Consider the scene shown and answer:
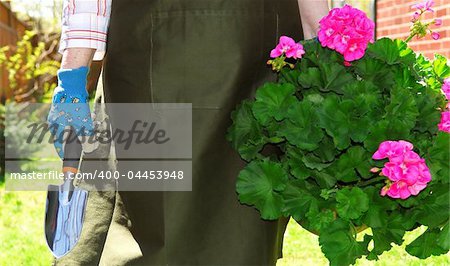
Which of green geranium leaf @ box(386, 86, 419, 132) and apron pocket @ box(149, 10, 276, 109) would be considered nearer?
green geranium leaf @ box(386, 86, 419, 132)

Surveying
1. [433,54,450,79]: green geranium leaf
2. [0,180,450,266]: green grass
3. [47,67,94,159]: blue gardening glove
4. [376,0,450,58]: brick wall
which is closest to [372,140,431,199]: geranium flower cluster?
[433,54,450,79]: green geranium leaf

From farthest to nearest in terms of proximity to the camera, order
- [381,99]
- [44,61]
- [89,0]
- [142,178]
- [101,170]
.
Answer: [44,61] → [101,170] → [142,178] → [89,0] → [381,99]

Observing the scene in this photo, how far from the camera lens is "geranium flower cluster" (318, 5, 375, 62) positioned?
2447mm

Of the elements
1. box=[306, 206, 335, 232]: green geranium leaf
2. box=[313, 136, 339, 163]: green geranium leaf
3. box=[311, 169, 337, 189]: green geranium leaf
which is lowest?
box=[306, 206, 335, 232]: green geranium leaf

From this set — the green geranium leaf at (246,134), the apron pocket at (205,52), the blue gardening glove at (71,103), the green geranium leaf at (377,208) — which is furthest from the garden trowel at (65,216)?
the green geranium leaf at (377,208)

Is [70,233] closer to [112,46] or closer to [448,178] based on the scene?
[112,46]

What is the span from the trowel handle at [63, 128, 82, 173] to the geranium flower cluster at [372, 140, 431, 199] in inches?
41.0

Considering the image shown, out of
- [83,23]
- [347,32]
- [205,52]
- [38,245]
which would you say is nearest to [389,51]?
[347,32]

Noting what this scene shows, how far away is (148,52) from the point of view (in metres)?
2.68

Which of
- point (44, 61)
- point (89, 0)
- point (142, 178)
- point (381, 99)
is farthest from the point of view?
point (44, 61)

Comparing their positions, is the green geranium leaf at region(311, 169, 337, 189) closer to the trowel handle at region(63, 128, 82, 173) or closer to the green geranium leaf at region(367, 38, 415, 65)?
the green geranium leaf at region(367, 38, 415, 65)

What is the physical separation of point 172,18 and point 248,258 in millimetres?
859

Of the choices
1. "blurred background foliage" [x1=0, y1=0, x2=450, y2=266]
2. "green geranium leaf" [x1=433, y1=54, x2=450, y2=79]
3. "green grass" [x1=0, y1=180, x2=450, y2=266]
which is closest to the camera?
"green geranium leaf" [x1=433, y1=54, x2=450, y2=79]

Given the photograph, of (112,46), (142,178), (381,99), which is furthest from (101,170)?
(381,99)
